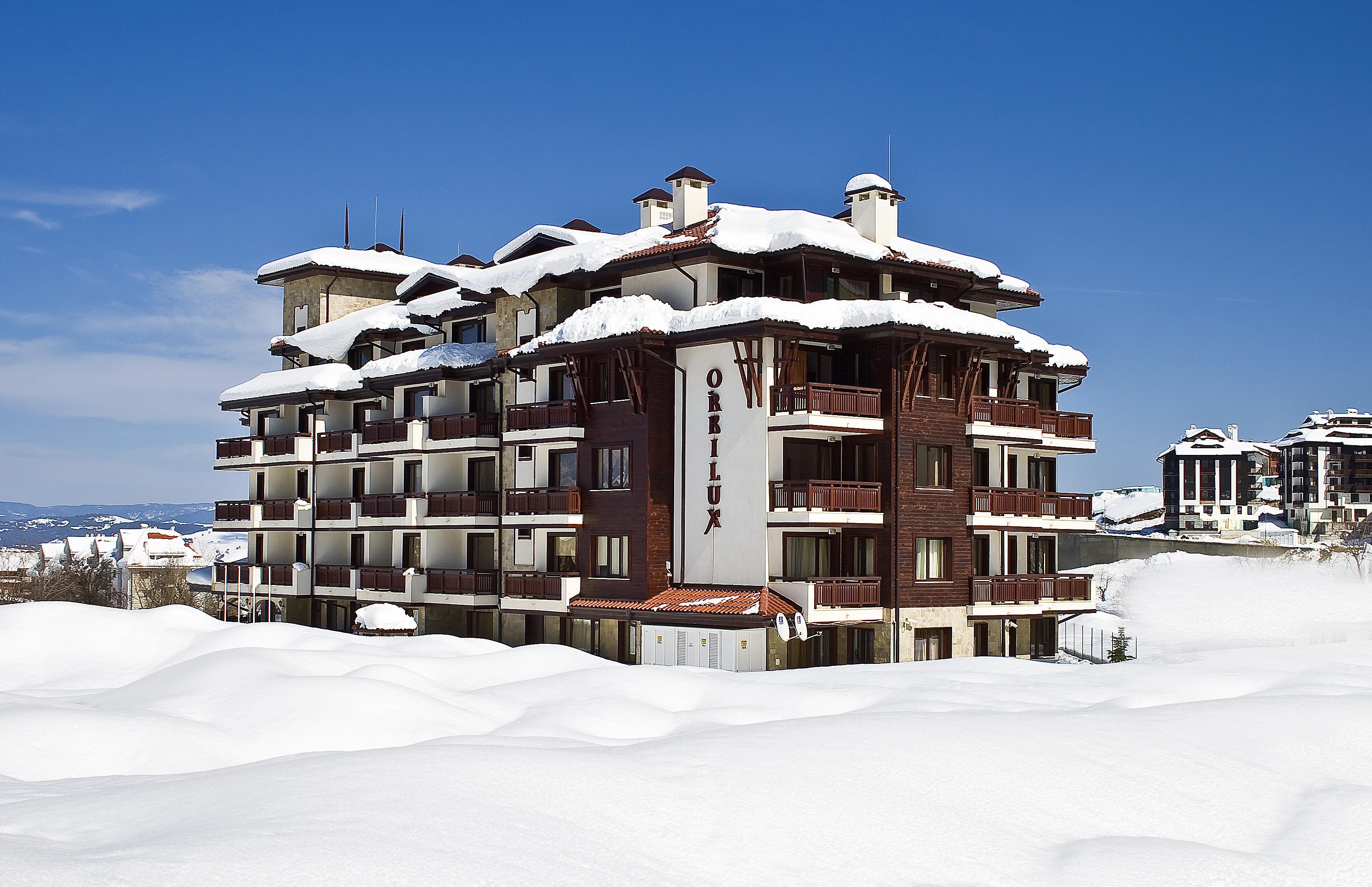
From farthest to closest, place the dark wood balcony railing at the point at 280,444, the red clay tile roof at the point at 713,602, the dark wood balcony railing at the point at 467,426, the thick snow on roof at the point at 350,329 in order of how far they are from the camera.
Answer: the dark wood balcony railing at the point at 280,444 → the thick snow on roof at the point at 350,329 → the dark wood balcony railing at the point at 467,426 → the red clay tile roof at the point at 713,602

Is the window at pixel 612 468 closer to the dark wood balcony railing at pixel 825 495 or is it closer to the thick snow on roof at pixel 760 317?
the thick snow on roof at pixel 760 317

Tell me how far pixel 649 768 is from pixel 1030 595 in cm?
3174

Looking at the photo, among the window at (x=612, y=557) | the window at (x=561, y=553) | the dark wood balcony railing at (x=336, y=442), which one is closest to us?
the window at (x=612, y=557)

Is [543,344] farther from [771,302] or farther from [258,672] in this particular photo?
[258,672]

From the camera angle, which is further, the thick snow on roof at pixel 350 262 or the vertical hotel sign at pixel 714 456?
the thick snow on roof at pixel 350 262

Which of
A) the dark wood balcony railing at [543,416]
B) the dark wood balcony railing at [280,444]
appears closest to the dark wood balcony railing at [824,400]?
the dark wood balcony railing at [543,416]

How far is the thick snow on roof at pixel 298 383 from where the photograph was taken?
223 feet

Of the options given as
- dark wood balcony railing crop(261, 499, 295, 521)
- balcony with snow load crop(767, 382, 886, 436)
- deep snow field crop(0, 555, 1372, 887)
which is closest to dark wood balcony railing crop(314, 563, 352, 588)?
dark wood balcony railing crop(261, 499, 295, 521)

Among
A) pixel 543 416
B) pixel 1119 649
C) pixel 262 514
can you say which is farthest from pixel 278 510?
pixel 1119 649

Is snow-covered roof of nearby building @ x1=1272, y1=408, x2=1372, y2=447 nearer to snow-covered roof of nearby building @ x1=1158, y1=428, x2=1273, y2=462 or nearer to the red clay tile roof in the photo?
snow-covered roof of nearby building @ x1=1158, y1=428, x2=1273, y2=462

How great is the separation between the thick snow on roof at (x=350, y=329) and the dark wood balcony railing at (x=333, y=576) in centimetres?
1047

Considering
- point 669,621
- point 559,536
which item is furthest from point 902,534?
point 559,536

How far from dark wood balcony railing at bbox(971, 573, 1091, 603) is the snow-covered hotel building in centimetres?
12

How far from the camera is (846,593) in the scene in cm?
4741
